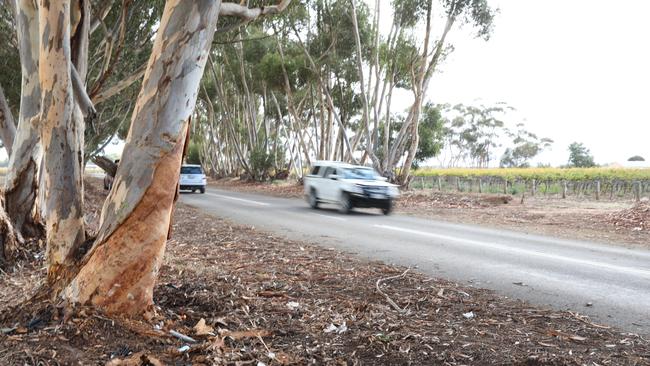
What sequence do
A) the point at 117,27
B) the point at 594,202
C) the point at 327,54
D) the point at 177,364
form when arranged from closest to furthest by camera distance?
1. the point at 177,364
2. the point at 117,27
3. the point at 594,202
4. the point at 327,54

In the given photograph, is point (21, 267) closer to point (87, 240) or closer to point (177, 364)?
point (87, 240)

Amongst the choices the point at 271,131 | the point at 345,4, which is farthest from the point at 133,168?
the point at 271,131

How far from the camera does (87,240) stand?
448 centimetres

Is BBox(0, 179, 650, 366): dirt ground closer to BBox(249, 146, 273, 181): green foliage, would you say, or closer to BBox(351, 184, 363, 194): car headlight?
BBox(351, 184, 363, 194): car headlight

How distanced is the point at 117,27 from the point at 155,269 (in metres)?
7.83

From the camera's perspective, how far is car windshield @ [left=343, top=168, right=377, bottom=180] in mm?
17672

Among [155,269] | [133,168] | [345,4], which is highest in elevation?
[345,4]

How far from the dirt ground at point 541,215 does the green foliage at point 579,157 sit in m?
36.2

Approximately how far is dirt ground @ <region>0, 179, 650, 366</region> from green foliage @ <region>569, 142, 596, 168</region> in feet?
188

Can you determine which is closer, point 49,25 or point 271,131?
point 49,25

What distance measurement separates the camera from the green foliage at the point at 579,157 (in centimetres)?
5738

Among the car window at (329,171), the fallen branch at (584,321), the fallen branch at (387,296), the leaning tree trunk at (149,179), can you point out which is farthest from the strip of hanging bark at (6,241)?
the car window at (329,171)

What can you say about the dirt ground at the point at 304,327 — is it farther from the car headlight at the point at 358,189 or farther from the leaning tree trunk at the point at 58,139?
the car headlight at the point at 358,189

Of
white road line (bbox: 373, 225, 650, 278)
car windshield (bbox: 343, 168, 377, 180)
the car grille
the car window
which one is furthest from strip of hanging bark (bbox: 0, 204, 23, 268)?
the car window
